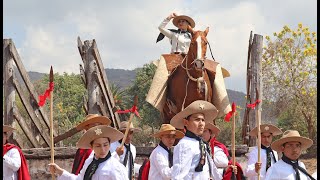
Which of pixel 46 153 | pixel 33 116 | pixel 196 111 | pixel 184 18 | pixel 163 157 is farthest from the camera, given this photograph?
pixel 33 116

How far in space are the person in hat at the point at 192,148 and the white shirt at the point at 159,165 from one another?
1439mm

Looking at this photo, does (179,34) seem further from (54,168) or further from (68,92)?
(68,92)

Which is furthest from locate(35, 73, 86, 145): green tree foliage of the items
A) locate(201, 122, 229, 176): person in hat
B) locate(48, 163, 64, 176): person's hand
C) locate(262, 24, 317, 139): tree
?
locate(48, 163, 64, 176): person's hand

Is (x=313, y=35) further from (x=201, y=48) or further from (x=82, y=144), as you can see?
(x=82, y=144)

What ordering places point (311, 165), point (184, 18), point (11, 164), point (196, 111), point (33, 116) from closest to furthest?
point (196, 111) < point (11, 164) < point (184, 18) < point (33, 116) < point (311, 165)

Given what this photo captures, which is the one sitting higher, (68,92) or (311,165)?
(68,92)

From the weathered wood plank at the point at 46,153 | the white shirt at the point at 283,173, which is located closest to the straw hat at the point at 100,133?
the white shirt at the point at 283,173

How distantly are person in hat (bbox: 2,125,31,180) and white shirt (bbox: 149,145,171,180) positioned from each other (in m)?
2.02

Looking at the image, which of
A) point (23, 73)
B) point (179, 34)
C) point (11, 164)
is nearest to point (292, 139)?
point (11, 164)

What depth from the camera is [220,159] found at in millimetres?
9172

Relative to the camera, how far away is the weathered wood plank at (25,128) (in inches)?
537

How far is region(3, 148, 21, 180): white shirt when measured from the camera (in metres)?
9.32

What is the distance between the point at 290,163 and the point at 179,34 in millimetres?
7394

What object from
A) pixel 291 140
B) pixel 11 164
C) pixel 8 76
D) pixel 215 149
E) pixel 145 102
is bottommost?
pixel 11 164
